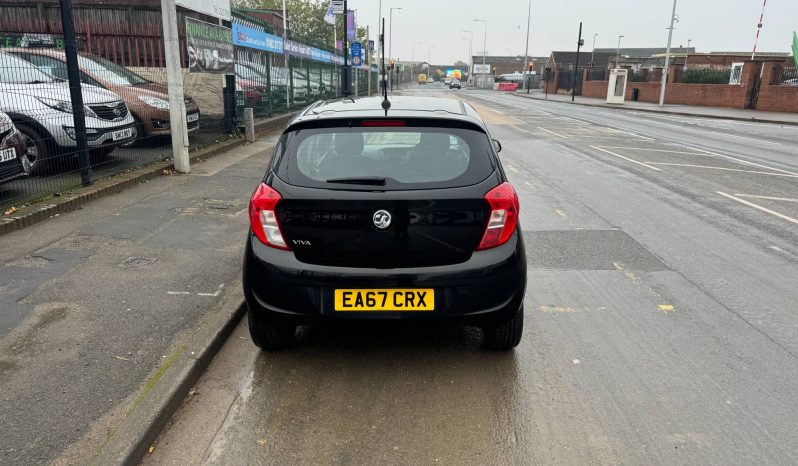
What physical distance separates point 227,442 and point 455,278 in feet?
4.85

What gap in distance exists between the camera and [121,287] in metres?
4.79

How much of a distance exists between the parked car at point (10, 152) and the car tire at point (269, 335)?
4420 mm

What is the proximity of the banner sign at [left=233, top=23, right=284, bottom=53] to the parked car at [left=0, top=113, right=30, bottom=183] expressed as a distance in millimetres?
8325

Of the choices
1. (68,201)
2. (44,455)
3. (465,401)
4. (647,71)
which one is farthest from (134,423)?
(647,71)

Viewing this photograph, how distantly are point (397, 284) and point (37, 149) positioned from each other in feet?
21.1

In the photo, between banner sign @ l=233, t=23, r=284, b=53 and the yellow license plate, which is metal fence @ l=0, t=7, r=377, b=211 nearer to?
banner sign @ l=233, t=23, r=284, b=53

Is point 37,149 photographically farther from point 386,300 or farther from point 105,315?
point 386,300

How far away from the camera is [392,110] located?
394 centimetres

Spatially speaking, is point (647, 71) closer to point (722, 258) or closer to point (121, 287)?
point (722, 258)

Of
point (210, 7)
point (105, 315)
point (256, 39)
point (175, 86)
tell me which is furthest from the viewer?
point (256, 39)

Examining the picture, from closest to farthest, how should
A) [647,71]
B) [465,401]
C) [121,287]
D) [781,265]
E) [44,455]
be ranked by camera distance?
[44,455] → [465,401] → [121,287] → [781,265] → [647,71]

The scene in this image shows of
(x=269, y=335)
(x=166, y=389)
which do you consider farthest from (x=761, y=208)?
(x=166, y=389)

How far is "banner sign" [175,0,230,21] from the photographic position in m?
11.0

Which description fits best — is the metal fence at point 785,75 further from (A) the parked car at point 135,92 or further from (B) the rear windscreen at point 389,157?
(B) the rear windscreen at point 389,157
